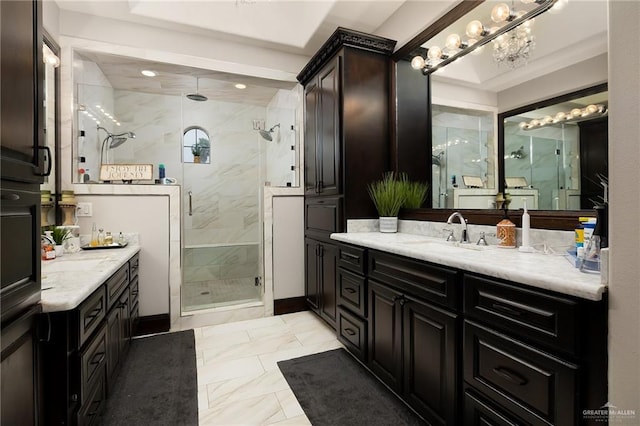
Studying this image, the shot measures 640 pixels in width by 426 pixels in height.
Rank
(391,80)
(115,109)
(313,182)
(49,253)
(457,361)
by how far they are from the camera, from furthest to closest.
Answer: (115,109)
(313,182)
(391,80)
(49,253)
(457,361)

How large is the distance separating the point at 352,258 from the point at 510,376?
1.29 m

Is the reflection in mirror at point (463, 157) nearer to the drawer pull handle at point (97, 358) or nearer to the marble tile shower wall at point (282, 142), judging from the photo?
the marble tile shower wall at point (282, 142)

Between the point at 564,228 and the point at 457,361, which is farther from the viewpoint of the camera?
the point at 564,228

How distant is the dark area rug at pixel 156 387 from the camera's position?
170cm

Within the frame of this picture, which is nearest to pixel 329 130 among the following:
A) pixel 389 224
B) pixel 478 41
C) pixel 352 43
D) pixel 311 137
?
pixel 311 137

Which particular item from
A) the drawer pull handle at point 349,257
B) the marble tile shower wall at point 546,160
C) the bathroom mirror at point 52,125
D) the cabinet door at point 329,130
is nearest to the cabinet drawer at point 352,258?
the drawer pull handle at point 349,257

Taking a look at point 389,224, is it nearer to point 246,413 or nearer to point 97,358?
point 246,413

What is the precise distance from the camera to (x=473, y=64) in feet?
7.17

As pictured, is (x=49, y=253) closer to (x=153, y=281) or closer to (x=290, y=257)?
(x=153, y=281)

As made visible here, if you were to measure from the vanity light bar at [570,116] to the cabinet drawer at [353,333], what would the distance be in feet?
5.35

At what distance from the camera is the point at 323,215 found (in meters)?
3.01

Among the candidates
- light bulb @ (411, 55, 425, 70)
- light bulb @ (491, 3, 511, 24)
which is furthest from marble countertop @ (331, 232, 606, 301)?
light bulb @ (411, 55, 425, 70)

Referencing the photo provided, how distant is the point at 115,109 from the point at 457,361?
4689mm

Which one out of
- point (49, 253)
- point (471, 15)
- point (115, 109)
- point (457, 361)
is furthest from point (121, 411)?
point (115, 109)
